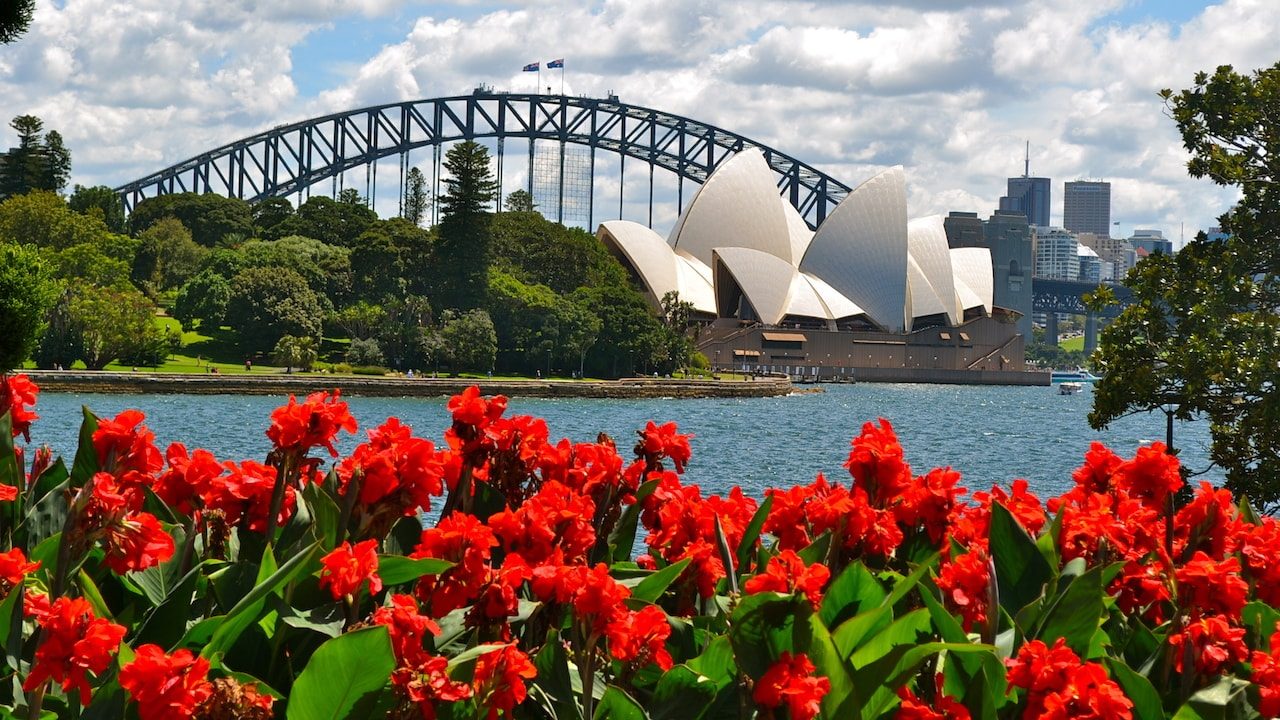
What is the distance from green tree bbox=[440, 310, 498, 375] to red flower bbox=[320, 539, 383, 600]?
236 ft

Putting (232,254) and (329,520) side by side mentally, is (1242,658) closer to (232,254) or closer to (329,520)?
(329,520)

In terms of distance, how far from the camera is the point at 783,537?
14.4 feet

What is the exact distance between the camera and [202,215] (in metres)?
105

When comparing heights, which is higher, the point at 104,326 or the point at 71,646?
the point at 104,326

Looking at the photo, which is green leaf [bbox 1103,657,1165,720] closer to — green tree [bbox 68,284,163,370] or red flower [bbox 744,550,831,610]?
red flower [bbox 744,550,831,610]

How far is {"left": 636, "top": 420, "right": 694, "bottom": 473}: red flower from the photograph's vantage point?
15.4 ft

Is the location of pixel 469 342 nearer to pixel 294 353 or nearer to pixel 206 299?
pixel 294 353

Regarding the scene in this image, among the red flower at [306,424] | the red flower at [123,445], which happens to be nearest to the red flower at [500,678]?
the red flower at [306,424]

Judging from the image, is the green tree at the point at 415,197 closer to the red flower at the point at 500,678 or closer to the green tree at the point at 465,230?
the green tree at the point at 465,230

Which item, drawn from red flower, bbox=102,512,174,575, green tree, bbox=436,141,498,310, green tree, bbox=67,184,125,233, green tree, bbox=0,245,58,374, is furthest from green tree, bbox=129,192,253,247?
red flower, bbox=102,512,174,575

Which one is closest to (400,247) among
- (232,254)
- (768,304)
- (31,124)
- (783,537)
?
(232,254)

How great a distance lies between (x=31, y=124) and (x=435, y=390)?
37005 mm

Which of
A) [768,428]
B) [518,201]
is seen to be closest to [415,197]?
[518,201]

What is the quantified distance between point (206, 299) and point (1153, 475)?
238ft
